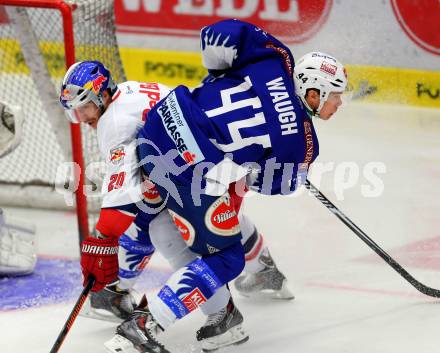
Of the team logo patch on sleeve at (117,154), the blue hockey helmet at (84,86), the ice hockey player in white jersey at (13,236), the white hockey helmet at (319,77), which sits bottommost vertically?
the ice hockey player in white jersey at (13,236)

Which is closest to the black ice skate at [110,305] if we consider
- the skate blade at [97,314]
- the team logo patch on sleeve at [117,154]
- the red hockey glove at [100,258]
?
the skate blade at [97,314]

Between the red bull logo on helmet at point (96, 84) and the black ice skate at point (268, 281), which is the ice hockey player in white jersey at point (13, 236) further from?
the black ice skate at point (268, 281)

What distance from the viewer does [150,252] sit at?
3.20 m

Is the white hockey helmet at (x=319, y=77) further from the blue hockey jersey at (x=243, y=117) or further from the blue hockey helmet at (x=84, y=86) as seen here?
the blue hockey helmet at (x=84, y=86)

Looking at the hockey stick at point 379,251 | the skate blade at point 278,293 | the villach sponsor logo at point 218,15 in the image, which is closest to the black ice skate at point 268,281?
the skate blade at point 278,293

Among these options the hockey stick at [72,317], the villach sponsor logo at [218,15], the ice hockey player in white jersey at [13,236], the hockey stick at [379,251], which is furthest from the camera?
the villach sponsor logo at [218,15]

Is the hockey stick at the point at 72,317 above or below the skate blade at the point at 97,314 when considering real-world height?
above

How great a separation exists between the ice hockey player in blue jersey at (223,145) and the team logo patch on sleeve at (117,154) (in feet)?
0.21

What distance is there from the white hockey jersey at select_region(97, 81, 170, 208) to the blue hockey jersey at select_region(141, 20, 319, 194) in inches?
4.0

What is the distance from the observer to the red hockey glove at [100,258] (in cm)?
286

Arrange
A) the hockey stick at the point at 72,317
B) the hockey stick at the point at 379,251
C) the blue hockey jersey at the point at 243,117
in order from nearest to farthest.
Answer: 1. the blue hockey jersey at the point at 243,117
2. the hockey stick at the point at 72,317
3. the hockey stick at the point at 379,251

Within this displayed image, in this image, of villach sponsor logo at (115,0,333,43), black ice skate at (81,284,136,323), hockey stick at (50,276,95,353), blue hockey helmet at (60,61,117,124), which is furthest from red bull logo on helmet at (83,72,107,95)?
villach sponsor logo at (115,0,333,43)

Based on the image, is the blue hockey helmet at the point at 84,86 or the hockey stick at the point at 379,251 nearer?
the blue hockey helmet at the point at 84,86

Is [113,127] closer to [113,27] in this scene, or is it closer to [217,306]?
[217,306]
